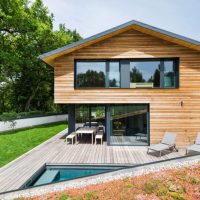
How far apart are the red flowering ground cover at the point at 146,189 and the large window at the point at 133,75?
658 cm

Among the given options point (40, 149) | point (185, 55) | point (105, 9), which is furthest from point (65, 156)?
point (105, 9)

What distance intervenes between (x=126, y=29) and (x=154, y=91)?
4.21 m

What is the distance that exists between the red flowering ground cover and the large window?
658cm

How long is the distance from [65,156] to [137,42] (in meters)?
7.96

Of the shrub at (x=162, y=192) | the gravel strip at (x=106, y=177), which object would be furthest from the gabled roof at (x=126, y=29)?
the shrub at (x=162, y=192)

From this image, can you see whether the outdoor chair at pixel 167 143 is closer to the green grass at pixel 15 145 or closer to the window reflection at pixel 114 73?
the window reflection at pixel 114 73

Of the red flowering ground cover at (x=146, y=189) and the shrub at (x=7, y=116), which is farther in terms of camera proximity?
the shrub at (x=7, y=116)

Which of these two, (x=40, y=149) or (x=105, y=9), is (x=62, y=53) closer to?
(x=40, y=149)

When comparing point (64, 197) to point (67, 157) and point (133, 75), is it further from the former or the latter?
point (133, 75)

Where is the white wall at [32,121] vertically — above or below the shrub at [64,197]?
above

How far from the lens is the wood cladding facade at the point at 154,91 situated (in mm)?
11531

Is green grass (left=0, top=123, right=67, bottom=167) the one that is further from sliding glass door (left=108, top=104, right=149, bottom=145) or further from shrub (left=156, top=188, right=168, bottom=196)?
shrub (left=156, top=188, right=168, bottom=196)

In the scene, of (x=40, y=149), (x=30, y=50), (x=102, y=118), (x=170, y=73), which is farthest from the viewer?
(x=30, y=50)

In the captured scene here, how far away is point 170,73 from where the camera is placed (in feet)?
39.4
